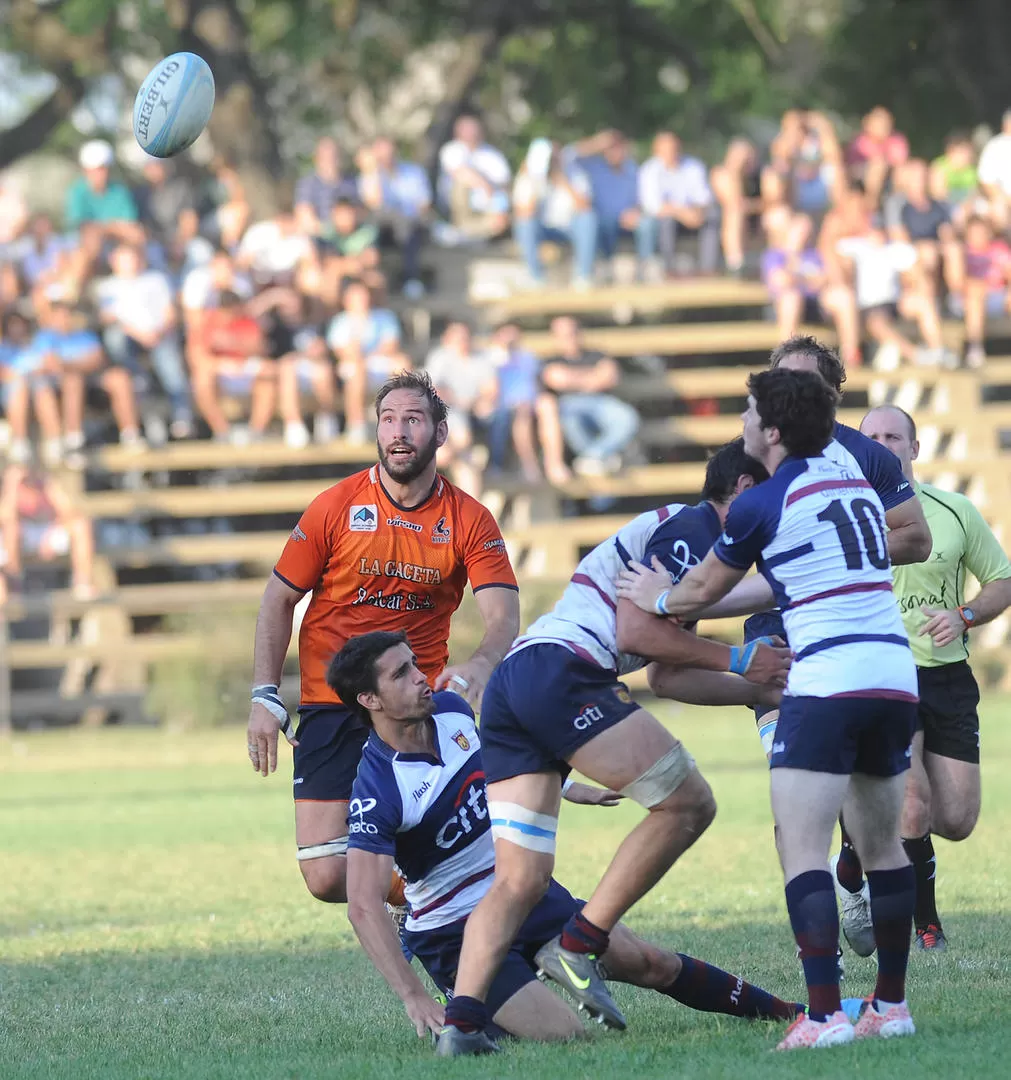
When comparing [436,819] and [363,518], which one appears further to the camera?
[363,518]

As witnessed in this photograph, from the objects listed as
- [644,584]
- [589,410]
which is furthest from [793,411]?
[589,410]

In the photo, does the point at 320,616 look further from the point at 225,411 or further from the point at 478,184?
the point at 478,184

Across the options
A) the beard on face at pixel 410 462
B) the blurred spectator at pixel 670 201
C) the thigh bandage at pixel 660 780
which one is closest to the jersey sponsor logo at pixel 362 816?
the thigh bandage at pixel 660 780

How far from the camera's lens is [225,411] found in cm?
2103

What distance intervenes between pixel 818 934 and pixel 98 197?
17114mm

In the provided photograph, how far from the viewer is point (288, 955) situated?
7965 millimetres

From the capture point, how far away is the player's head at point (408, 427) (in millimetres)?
7051

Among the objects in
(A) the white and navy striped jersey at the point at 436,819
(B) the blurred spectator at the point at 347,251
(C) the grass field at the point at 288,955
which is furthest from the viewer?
(B) the blurred spectator at the point at 347,251

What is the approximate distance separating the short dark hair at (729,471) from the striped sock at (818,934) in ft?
4.19

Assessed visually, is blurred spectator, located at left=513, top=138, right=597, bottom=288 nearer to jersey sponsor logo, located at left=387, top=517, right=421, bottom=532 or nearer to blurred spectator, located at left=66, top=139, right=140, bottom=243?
blurred spectator, located at left=66, top=139, right=140, bottom=243

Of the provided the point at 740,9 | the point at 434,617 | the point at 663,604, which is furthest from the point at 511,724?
the point at 740,9

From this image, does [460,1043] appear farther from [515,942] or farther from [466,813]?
[466,813]

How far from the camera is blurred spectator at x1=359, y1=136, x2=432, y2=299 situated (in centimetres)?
2177

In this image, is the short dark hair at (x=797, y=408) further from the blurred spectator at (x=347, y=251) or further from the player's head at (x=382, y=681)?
the blurred spectator at (x=347, y=251)
